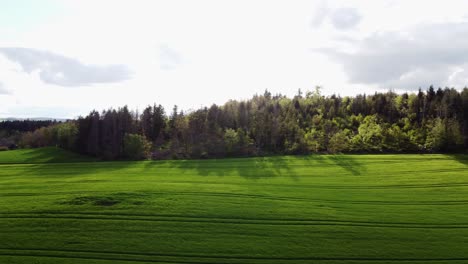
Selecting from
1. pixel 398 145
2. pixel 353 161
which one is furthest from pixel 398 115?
pixel 353 161

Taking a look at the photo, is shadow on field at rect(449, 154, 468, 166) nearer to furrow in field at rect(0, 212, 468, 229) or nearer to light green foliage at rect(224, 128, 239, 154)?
furrow in field at rect(0, 212, 468, 229)

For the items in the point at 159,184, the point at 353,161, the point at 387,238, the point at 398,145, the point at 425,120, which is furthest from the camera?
the point at 425,120

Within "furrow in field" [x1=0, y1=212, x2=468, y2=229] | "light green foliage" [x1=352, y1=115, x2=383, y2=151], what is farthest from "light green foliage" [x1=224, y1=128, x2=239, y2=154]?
"furrow in field" [x1=0, y1=212, x2=468, y2=229]

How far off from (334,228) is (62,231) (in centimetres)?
2385

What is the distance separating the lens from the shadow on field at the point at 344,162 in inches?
2499

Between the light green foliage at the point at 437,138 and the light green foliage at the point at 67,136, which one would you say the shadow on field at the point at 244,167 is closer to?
the light green foliage at the point at 437,138

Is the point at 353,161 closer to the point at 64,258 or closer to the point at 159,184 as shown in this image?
the point at 159,184

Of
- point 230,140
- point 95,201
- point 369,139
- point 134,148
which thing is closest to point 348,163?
point 369,139

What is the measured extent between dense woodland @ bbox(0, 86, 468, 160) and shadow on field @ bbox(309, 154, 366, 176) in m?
7.07

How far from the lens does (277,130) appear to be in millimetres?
92125

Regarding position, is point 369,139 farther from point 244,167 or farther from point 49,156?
point 49,156

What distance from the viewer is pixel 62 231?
1286 inches

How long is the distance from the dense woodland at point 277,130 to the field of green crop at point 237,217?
21.9 meters

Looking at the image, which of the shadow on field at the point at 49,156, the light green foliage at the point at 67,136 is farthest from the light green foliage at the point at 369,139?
the light green foliage at the point at 67,136
